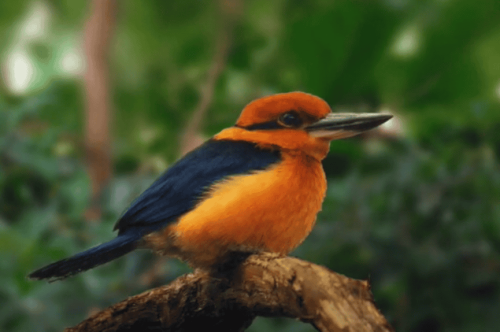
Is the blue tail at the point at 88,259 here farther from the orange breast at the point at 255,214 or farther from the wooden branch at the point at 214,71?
the wooden branch at the point at 214,71

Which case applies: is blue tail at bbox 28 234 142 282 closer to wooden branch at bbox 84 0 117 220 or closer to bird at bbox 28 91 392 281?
bird at bbox 28 91 392 281

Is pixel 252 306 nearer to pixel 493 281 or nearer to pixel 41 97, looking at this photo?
pixel 493 281

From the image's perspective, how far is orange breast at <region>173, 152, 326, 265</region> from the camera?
1975 mm

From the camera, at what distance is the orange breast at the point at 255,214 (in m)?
1.97

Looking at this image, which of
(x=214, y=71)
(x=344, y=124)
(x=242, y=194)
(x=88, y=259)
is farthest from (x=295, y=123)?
(x=214, y=71)

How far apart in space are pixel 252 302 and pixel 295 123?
67cm

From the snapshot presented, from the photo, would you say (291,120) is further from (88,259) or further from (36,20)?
(36,20)

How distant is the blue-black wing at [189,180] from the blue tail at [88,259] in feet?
0.22

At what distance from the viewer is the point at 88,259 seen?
1932 mm

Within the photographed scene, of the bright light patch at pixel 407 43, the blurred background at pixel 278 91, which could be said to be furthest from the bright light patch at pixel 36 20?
the bright light patch at pixel 407 43

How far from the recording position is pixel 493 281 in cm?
309

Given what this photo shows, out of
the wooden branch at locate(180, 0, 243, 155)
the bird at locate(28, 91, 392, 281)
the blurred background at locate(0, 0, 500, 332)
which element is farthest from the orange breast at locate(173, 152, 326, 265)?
the wooden branch at locate(180, 0, 243, 155)

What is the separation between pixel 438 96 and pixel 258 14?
6.24 ft

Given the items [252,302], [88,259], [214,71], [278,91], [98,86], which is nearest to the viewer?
[252,302]
